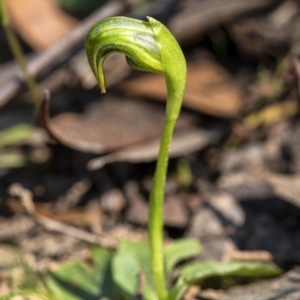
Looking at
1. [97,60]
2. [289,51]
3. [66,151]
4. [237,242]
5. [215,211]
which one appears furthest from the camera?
[289,51]

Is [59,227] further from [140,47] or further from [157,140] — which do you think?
[140,47]

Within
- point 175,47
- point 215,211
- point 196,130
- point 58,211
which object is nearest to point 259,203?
point 215,211

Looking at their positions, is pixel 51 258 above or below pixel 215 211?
below

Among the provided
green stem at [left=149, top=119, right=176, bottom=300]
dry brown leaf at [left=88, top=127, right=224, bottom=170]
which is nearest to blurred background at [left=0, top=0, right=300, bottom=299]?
dry brown leaf at [left=88, top=127, right=224, bottom=170]

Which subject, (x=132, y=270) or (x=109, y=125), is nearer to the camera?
(x=132, y=270)

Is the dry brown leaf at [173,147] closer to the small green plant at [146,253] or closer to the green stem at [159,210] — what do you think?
the small green plant at [146,253]

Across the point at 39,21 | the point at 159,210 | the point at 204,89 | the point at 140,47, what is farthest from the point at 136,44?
the point at 39,21

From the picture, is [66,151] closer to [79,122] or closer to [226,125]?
[79,122]

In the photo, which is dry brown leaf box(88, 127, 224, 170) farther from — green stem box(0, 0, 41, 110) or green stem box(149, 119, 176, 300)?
green stem box(149, 119, 176, 300)
